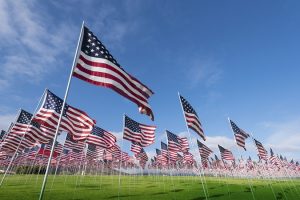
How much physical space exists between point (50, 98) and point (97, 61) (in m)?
9.84

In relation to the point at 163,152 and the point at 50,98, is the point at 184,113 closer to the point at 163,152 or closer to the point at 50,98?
the point at 50,98

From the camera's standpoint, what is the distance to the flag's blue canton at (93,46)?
507 inches

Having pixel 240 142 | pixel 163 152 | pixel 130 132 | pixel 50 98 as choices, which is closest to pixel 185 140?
pixel 163 152

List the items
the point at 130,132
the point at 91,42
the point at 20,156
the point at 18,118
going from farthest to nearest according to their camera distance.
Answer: the point at 20,156 < the point at 130,132 < the point at 18,118 < the point at 91,42

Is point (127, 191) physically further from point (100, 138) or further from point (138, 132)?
point (138, 132)

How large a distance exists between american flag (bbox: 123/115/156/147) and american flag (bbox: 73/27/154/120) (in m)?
13.7

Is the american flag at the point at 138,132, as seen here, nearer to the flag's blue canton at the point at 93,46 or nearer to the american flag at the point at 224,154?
the flag's blue canton at the point at 93,46

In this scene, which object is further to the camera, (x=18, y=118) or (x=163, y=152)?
(x=163, y=152)

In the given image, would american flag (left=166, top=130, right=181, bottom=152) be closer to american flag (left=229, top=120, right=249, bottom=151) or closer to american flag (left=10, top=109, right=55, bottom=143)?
american flag (left=229, top=120, right=249, bottom=151)

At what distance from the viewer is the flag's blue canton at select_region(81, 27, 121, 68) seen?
12873mm

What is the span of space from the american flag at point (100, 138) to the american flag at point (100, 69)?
15.1 metres

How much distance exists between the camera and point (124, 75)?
1388cm

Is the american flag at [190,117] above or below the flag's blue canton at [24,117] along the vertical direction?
below

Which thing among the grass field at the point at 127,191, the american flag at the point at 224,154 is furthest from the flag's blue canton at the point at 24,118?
the american flag at the point at 224,154
